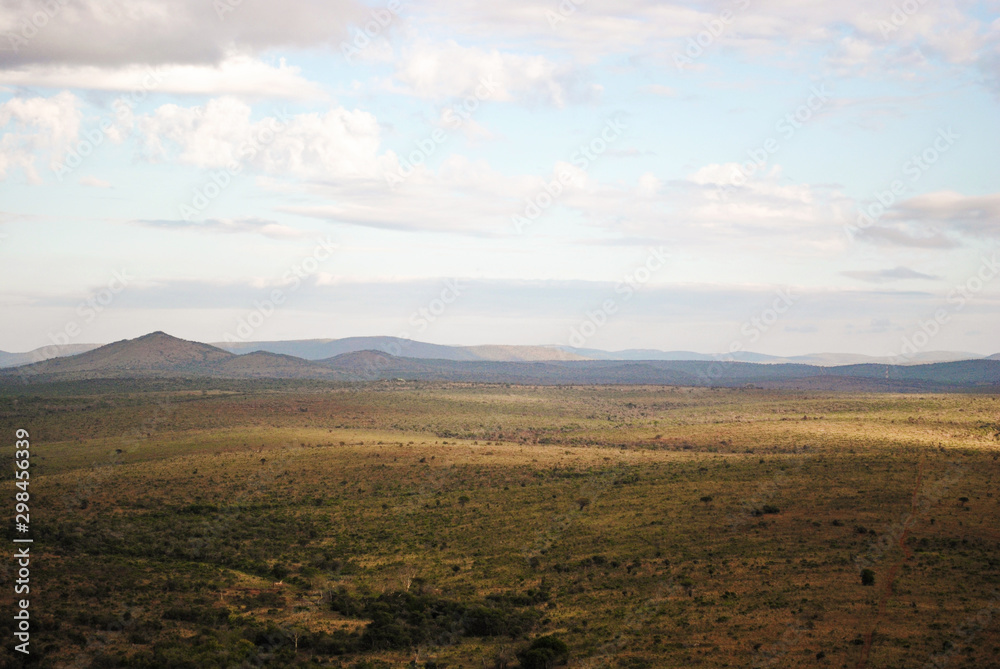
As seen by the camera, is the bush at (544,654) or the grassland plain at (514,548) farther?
the grassland plain at (514,548)

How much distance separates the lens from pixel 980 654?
2597 cm

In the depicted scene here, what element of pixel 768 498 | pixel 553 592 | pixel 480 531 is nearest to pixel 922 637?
pixel 553 592

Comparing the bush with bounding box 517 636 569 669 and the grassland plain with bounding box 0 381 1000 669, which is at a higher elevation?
the grassland plain with bounding box 0 381 1000 669

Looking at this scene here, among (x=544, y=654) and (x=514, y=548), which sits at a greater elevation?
(x=514, y=548)

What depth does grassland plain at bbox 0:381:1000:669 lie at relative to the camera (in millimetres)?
28781

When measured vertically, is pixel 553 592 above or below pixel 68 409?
below

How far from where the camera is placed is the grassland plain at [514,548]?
28.8 metres

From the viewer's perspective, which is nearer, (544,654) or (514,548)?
(544,654)

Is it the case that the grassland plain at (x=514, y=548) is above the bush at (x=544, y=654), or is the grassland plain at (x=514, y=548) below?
above

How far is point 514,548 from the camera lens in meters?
42.9

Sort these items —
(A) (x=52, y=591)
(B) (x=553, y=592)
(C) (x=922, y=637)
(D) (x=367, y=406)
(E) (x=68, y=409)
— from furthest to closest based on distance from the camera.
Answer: (D) (x=367, y=406) → (E) (x=68, y=409) → (B) (x=553, y=592) → (A) (x=52, y=591) → (C) (x=922, y=637)

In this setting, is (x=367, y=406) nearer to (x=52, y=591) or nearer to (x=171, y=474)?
(x=171, y=474)

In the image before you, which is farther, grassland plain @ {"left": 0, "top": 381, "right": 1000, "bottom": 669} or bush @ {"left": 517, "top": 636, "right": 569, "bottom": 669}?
grassland plain @ {"left": 0, "top": 381, "right": 1000, "bottom": 669}

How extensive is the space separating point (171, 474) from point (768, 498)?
4193 centimetres
